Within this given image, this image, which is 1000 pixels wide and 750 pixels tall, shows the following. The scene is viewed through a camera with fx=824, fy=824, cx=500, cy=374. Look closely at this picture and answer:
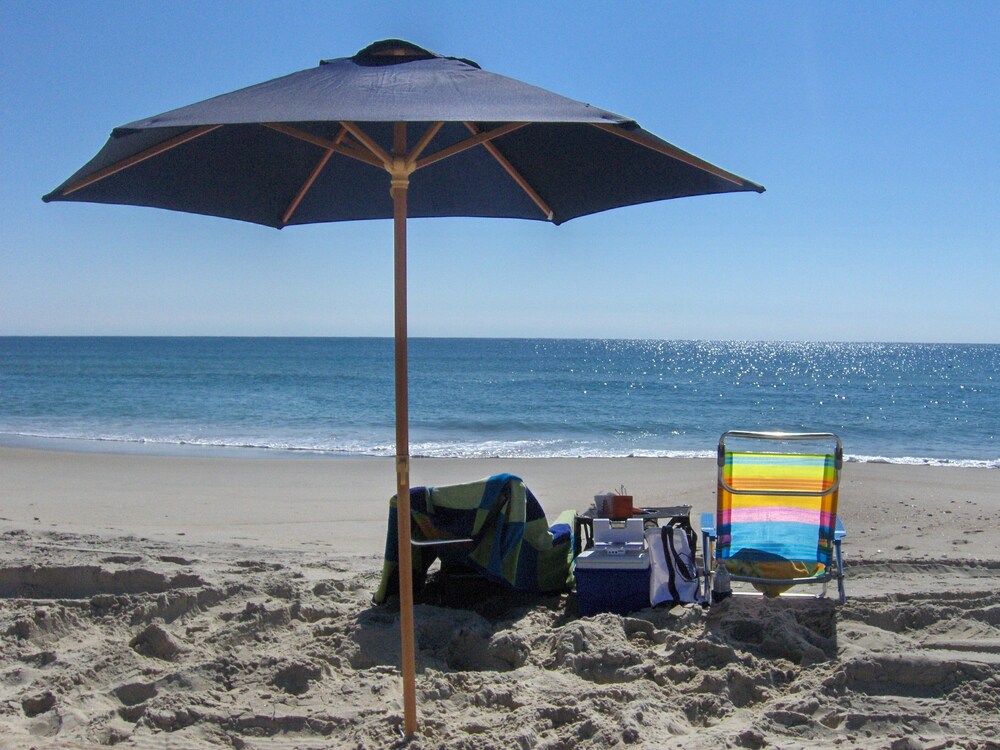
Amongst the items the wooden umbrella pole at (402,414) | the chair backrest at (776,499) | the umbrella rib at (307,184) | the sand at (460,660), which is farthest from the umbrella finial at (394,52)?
the chair backrest at (776,499)

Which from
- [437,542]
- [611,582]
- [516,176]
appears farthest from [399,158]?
[611,582]

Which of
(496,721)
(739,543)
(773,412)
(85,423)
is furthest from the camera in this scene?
(773,412)

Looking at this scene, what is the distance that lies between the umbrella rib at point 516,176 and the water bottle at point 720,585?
1.98 metres

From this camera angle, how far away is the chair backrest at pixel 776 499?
4.41 meters

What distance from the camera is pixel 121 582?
4.41 m

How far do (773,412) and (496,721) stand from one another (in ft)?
85.2

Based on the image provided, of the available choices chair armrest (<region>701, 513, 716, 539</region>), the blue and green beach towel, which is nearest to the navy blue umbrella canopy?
the blue and green beach towel

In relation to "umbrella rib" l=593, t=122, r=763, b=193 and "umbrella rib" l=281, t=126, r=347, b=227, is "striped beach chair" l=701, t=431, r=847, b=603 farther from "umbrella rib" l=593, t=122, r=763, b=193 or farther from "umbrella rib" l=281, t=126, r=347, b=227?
"umbrella rib" l=281, t=126, r=347, b=227

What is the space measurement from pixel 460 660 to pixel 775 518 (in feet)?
6.75

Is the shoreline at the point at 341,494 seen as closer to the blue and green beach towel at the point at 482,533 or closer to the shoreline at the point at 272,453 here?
the shoreline at the point at 272,453

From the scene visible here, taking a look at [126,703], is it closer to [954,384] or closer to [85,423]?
[85,423]

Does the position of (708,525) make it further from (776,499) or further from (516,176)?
(516,176)

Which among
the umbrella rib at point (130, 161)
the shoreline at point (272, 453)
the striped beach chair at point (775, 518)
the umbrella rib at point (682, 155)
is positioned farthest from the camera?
the shoreline at point (272, 453)

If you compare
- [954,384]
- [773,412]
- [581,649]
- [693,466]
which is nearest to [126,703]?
[581,649]
